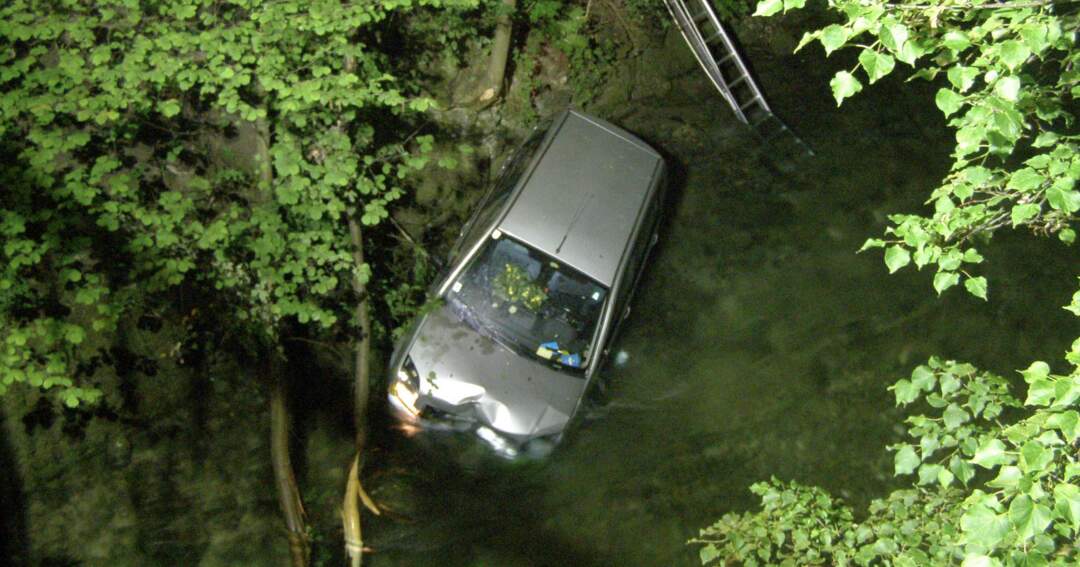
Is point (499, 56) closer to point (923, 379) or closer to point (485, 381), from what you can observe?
point (485, 381)

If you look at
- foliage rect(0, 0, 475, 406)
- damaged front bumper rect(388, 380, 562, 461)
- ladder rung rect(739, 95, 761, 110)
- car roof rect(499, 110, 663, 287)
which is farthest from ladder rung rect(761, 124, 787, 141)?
damaged front bumper rect(388, 380, 562, 461)

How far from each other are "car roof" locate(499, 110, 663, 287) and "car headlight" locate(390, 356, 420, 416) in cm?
148

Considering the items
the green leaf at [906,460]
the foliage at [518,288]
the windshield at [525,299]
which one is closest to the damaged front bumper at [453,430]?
the windshield at [525,299]

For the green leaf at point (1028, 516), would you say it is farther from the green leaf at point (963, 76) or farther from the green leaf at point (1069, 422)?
the green leaf at point (963, 76)

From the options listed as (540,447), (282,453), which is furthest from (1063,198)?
(282,453)

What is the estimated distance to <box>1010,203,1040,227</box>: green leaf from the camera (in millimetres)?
2596

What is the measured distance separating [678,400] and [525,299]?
237 cm

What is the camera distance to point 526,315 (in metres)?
5.94

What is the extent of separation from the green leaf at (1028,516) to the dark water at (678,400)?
4565 millimetres

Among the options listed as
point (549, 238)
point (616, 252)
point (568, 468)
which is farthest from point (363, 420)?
point (616, 252)

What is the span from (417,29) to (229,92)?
3.60 metres

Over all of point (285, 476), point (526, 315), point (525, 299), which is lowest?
point (526, 315)

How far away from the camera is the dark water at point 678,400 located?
221 inches

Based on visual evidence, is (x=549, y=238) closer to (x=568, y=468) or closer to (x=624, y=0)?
(x=568, y=468)
